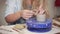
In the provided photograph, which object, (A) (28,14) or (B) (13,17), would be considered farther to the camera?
(B) (13,17)

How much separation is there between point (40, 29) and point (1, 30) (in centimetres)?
22

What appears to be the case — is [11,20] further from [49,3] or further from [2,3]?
[49,3]

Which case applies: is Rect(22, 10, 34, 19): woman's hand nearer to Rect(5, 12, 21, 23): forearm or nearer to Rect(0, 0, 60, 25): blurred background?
Rect(5, 12, 21, 23): forearm

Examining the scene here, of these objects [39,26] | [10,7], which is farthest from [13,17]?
[39,26]

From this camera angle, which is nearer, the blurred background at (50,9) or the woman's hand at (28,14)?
the woman's hand at (28,14)

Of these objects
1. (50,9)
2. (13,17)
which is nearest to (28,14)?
(13,17)

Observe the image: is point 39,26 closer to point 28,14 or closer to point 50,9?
point 28,14

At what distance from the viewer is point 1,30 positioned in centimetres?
75

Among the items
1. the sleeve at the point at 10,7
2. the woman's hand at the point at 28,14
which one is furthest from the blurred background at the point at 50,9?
the woman's hand at the point at 28,14

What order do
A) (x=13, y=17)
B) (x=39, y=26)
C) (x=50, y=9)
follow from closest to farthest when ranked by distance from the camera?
(x=39, y=26), (x=13, y=17), (x=50, y=9)

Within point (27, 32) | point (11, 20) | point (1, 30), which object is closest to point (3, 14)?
point (11, 20)

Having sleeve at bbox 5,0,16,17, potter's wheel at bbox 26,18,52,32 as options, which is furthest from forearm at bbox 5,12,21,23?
potter's wheel at bbox 26,18,52,32

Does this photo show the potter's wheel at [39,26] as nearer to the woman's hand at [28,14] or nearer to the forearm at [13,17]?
the woman's hand at [28,14]

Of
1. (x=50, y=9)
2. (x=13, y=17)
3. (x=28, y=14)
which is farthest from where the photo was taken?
(x=50, y=9)
